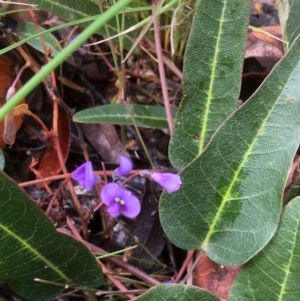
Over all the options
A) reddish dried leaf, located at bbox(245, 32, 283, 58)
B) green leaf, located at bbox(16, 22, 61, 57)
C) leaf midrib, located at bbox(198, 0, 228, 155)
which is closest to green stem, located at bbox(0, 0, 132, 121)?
leaf midrib, located at bbox(198, 0, 228, 155)

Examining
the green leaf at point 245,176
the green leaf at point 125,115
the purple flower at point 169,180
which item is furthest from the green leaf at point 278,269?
the green leaf at point 125,115

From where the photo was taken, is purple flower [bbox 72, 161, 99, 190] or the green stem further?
purple flower [bbox 72, 161, 99, 190]

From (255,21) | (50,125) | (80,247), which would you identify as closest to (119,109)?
(50,125)

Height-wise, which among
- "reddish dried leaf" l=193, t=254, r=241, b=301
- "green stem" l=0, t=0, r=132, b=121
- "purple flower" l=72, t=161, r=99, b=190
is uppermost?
"green stem" l=0, t=0, r=132, b=121

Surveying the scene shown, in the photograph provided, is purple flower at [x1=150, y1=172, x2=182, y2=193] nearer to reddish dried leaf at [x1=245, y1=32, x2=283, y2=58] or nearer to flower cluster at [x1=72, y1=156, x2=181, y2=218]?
flower cluster at [x1=72, y1=156, x2=181, y2=218]

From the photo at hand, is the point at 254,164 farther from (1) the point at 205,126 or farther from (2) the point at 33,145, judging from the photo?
(2) the point at 33,145

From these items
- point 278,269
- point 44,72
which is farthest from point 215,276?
point 44,72
